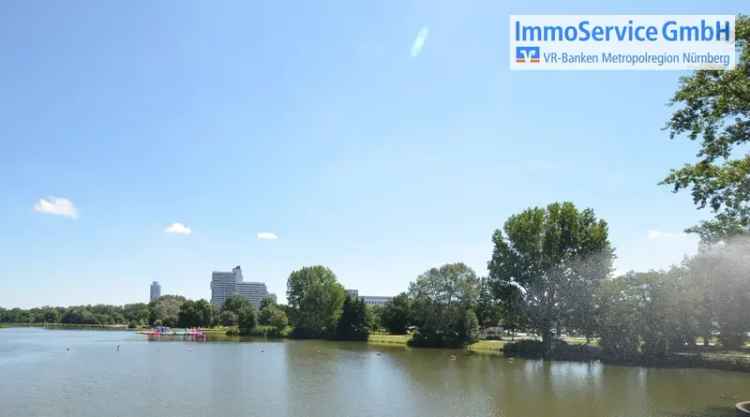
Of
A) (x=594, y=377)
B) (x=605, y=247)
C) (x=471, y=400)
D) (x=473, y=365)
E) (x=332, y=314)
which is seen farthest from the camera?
(x=332, y=314)

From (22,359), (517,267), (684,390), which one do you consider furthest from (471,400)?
(22,359)

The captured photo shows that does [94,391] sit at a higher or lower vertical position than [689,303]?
lower

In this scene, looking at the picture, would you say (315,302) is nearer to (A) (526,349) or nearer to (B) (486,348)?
(B) (486,348)

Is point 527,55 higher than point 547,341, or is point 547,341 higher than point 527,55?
point 527,55

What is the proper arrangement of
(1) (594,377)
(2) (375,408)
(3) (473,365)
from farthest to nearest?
(3) (473,365) < (1) (594,377) < (2) (375,408)

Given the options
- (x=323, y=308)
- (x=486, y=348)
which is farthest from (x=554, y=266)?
(x=323, y=308)

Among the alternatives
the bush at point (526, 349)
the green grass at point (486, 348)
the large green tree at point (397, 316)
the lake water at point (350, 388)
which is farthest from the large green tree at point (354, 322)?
the lake water at point (350, 388)

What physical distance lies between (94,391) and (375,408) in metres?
16.8

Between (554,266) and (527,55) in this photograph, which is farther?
(554,266)

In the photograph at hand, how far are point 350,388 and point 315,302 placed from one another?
5753 centimetres

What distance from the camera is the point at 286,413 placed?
23703 millimetres

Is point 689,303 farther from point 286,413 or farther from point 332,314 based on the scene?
point 332,314

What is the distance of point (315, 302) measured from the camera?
87.9m

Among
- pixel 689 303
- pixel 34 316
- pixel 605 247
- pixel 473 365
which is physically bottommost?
pixel 34 316
